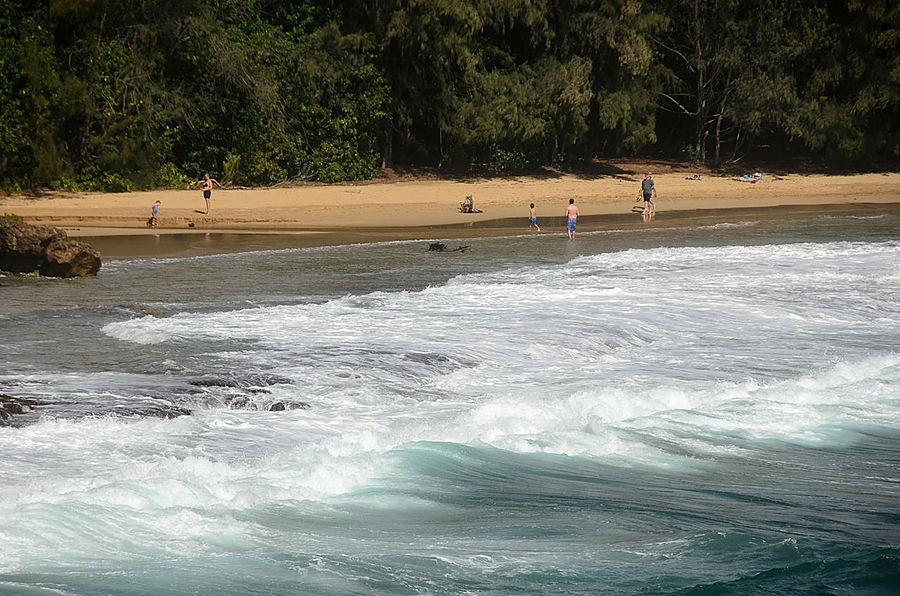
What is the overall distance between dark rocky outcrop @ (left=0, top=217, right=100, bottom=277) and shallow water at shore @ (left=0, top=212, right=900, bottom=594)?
19.2 inches

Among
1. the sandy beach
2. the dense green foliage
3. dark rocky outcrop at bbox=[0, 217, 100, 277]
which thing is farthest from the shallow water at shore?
the dense green foliage

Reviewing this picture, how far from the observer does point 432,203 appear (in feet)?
99.0

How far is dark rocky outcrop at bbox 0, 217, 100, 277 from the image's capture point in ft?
48.3

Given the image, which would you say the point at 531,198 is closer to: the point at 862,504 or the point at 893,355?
the point at 893,355

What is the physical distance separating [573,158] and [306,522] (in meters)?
34.1

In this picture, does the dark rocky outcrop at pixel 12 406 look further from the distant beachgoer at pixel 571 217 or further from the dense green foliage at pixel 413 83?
the dense green foliage at pixel 413 83

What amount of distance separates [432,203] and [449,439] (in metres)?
22.8

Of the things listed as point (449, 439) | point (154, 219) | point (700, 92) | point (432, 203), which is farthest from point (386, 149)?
point (449, 439)

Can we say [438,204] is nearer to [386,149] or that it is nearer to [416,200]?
[416,200]

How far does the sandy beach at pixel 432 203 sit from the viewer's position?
81.0 ft

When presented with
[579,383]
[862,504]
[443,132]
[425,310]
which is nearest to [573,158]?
[443,132]

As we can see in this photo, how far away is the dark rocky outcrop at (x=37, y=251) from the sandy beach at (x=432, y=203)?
7575 millimetres

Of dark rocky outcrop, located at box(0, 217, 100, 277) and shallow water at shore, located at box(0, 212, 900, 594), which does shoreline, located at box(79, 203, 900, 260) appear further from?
shallow water at shore, located at box(0, 212, 900, 594)

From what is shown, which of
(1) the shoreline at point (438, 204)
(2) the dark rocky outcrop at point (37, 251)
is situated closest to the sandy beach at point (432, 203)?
(1) the shoreline at point (438, 204)
